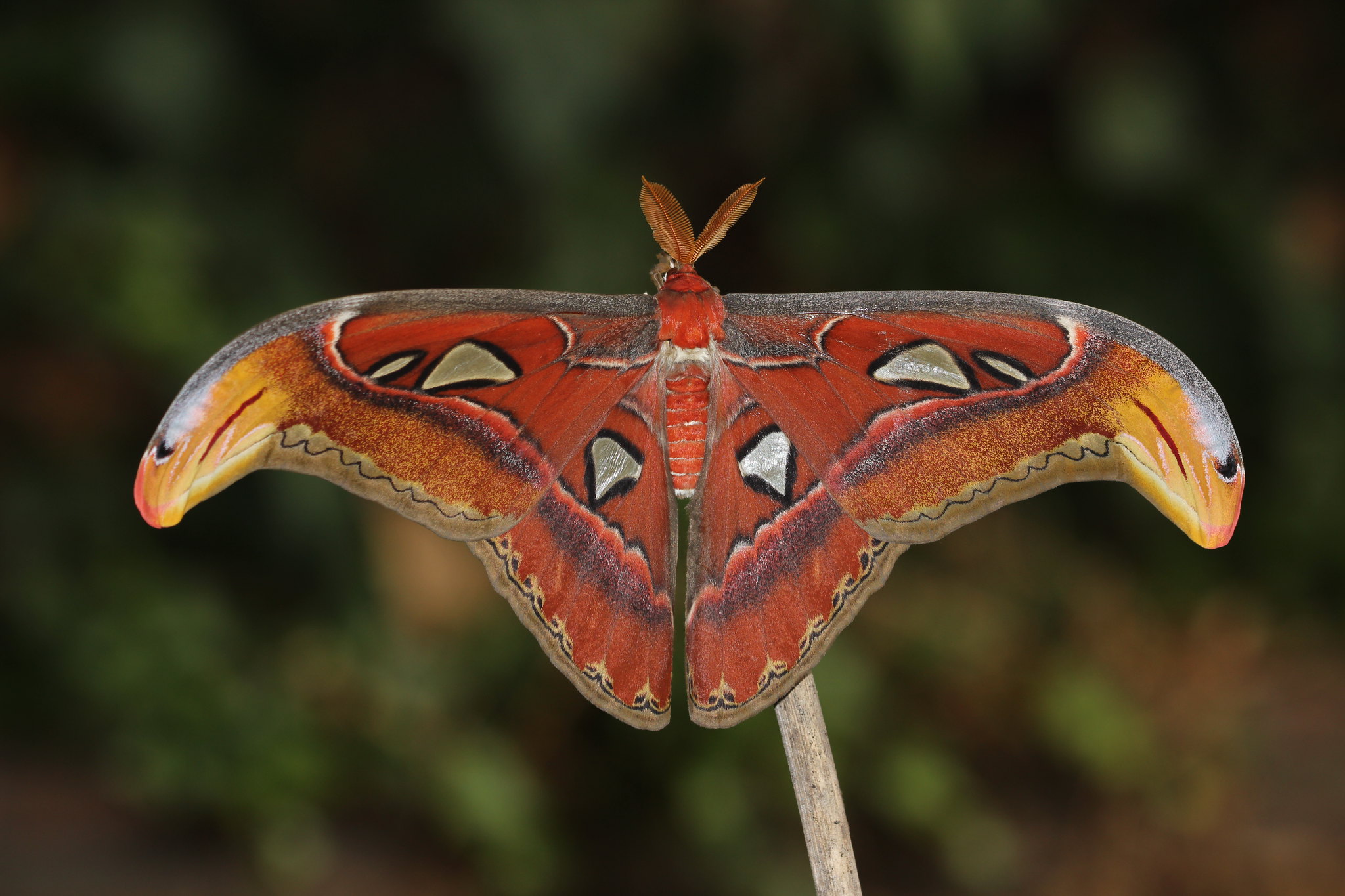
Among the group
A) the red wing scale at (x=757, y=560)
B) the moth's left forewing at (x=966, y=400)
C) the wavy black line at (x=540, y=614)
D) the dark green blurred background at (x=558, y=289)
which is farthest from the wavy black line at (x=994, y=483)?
the dark green blurred background at (x=558, y=289)

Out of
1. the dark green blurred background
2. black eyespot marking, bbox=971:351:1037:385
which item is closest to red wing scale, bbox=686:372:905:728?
black eyespot marking, bbox=971:351:1037:385

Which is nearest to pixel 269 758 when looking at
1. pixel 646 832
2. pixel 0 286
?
pixel 646 832

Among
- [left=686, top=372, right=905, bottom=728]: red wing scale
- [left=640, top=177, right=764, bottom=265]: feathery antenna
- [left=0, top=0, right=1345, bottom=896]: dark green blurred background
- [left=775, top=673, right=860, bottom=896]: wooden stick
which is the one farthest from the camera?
[left=0, top=0, right=1345, bottom=896]: dark green blurred background

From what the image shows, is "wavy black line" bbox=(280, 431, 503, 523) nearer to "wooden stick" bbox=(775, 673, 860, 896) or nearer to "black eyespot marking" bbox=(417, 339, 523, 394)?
"black eyespot marking" bbox=(417, 339, 523, 394)

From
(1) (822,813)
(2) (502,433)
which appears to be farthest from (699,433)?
(1) (822,813)

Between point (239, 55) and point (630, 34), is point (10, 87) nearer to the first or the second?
point (239, 55)

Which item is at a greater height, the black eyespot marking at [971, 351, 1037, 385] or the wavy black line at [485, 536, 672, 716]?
the black eyespot marking at [971, 351, 1037, 385]

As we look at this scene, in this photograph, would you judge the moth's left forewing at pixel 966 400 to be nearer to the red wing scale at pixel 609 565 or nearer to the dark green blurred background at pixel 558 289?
the red wing scale at pixel 609 565
